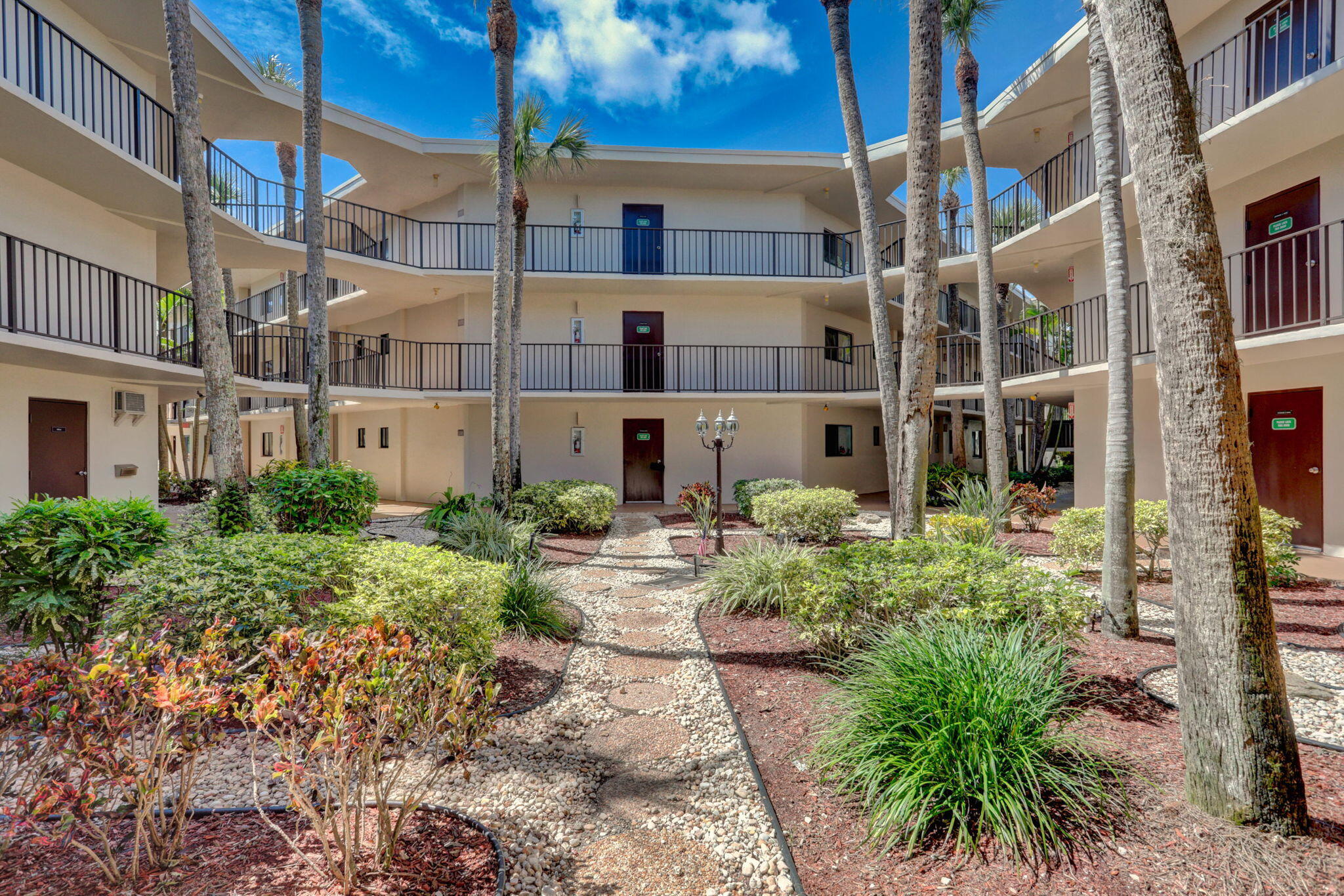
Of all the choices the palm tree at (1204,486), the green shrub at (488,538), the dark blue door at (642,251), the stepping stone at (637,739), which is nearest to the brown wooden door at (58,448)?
the green shrub at (488,538)

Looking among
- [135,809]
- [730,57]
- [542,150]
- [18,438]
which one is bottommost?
[135,809]

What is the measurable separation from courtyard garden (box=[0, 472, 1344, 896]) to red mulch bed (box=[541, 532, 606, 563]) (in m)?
3.93

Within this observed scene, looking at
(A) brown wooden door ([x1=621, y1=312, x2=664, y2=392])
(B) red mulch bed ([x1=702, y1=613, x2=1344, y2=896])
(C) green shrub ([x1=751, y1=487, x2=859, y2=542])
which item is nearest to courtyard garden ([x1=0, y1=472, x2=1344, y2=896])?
(B) red mulch bed ([x1=702, y1=613, x2=1344, y2=896])

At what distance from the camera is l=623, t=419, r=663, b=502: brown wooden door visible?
734 inches

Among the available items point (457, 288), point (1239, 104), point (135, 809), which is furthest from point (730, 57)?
point (135, 809)

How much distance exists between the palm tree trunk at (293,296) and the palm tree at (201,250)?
264 inches

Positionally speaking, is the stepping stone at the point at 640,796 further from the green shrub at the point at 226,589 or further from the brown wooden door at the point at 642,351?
the brown wooden door at the point at 642,351

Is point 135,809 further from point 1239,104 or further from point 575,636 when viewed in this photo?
point 1239,104

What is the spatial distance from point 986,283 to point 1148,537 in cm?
570

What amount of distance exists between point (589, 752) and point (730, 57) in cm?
1757

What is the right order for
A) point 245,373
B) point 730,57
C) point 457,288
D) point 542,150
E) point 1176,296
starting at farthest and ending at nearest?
point 457,288, point 730,57, point 542,150, point 245,373, point 1176,296

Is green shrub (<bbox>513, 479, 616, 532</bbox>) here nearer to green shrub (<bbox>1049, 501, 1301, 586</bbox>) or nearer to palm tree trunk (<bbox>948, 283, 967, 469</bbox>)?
green shrub (<bbox>1049, 501, 1301, 586</bbox>)

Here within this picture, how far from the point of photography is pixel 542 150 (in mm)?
13867

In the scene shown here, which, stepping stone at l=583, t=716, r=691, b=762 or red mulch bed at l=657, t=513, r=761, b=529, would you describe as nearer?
stepping stone at l=583, t=716, r=691, b=762
